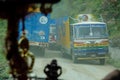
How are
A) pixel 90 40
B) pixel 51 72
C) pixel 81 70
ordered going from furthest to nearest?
pixel 90 40, pixel 81 70, pixel 51 72

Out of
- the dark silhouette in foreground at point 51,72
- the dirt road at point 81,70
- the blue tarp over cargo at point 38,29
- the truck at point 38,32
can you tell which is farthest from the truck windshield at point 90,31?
the dark silhouette in foreground at point 51,72

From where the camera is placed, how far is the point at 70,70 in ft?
74.2

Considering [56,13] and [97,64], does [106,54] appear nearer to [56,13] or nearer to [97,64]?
[97,64]

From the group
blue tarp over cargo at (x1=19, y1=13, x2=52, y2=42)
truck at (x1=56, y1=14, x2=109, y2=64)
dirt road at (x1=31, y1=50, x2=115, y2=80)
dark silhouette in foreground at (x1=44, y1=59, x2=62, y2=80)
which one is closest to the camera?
dark silhouette in foreground at (x1=44, y1=59, x2=62, y2=80)

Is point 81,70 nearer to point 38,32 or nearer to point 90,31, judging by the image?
point 90,31

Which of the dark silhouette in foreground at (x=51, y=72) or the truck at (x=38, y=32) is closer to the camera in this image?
the dark silhouette in foreground at (x=51, y=72)

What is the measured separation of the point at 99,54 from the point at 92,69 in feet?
6.51

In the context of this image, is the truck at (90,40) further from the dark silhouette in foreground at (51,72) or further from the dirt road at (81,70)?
the dark silhouette in foreground at (51,72)

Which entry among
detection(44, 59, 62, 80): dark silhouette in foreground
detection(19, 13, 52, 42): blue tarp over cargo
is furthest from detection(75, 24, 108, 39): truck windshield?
detection(44, 59, 62, 80): dark silhouette in foreground

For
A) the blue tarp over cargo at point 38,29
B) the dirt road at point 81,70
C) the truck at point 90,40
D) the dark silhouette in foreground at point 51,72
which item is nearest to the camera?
the dark silhouette in foreground at point 51,72

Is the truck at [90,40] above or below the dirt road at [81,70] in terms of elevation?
above

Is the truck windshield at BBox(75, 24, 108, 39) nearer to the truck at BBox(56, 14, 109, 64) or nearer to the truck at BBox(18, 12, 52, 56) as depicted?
the truck at BBox(56, 14, 109, 64)

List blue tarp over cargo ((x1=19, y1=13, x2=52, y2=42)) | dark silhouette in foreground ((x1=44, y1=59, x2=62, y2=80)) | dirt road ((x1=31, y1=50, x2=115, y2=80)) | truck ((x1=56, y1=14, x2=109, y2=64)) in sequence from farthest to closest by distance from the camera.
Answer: blue tarp over cargo ((x1=19, y1=13, x2=52, y2=42)) → truck ((x1=56, y1=14, x2=109, y2=64)) → dirt road ((x1=31, y1=50, x2=115, y2=80)) → dark silhouette in foreground ((x1=44, y1=59, x2=62, y2=80))

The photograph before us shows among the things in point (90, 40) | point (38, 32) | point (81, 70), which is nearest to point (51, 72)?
point (81, 70)
